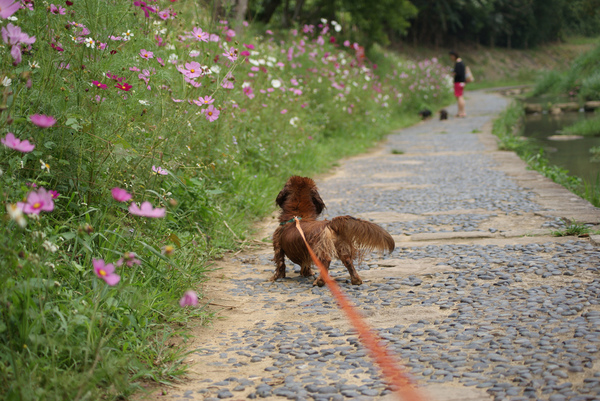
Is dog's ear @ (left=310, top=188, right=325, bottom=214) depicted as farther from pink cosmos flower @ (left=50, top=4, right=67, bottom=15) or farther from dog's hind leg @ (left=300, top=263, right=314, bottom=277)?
pink cosmos flower @ (left=50, top=4, right=67, bottom=15)

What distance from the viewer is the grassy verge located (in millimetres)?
5412

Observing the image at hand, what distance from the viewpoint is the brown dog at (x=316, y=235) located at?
Answer: 2949 mm

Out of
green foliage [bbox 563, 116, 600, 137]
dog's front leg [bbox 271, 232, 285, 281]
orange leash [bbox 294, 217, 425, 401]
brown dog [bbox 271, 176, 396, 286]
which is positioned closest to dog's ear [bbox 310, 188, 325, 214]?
brown dog [bbox 271, 176, 396, 286]

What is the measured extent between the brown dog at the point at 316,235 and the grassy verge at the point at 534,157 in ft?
9.32

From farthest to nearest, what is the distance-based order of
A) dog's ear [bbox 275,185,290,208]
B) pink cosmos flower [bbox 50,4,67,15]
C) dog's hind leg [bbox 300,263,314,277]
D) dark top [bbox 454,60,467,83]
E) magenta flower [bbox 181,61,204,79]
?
dark top [bbox 454,60,467,83] → dog's ear [bbox 275,185,290,208] → dog's hind leg [bbox 300,263,314,277] → magenta flower [bbox 181,61,204,79] → pink cosmos flower [bbox 50,4,67,15]

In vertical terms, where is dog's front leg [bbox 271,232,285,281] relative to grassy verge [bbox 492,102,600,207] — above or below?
below

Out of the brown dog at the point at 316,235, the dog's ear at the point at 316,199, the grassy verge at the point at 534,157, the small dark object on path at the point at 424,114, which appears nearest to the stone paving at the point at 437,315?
the brown dog at the point at 316,235

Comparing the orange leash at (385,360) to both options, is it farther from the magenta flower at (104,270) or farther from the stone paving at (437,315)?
the magenta flower at (104,270)

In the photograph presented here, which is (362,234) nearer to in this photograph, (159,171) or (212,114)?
(159,171)

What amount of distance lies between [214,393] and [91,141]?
1.47 meters

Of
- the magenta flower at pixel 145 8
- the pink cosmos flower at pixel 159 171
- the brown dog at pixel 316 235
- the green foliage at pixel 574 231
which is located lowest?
the green foliage at pixel 574 231

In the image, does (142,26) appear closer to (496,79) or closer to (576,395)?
(576,395)

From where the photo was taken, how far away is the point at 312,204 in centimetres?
343

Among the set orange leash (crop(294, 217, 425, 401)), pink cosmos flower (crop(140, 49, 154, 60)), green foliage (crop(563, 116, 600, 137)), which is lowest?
orange leash (crop(294, 217, 425, 401))
